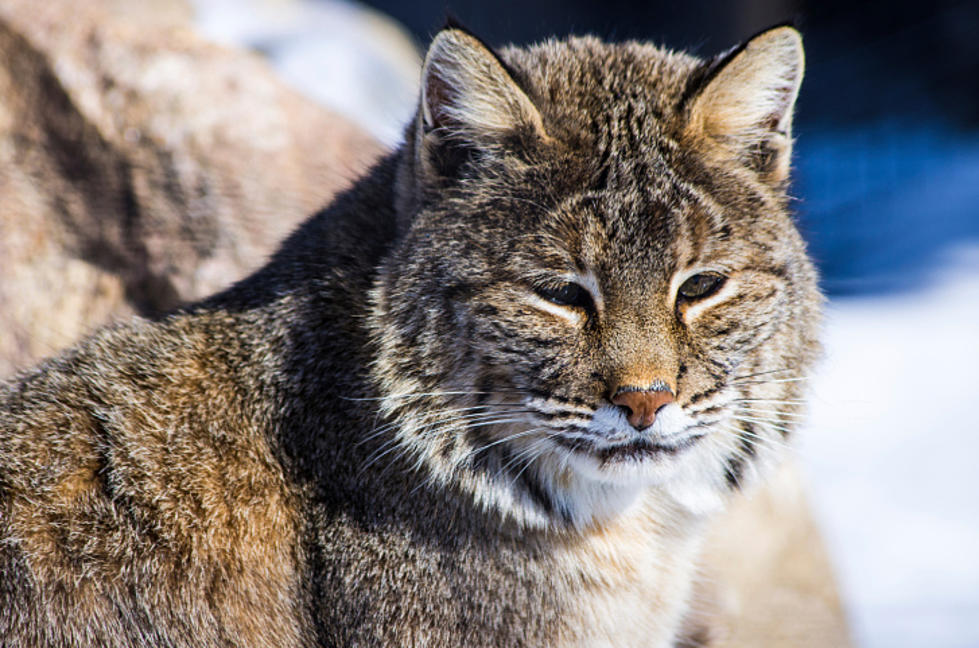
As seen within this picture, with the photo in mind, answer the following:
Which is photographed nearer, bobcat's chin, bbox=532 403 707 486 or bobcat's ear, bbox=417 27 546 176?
bobcat's chin, bbox=532 403 707 486

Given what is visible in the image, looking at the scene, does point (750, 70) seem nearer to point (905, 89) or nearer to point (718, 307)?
point (718, 307)

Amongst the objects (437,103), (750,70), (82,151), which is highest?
(750,70)

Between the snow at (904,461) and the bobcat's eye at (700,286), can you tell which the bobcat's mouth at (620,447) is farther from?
the snow at (904,461)

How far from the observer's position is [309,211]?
5734 mm

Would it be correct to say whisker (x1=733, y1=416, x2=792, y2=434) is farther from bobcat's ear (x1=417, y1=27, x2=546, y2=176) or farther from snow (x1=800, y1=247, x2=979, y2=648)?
snow (x1=800, y1=247, x2=979, y2=648)

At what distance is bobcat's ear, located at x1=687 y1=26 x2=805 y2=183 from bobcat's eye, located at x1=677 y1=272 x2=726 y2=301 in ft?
1.49

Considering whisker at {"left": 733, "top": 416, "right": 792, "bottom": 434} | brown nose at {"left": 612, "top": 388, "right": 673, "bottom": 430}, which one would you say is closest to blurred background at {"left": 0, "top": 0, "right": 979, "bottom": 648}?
Answer: whisker at {"left": 733, "top": 416, "right": 792, "bottom": 434}

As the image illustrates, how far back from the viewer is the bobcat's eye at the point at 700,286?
2938mm

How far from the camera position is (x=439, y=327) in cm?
299

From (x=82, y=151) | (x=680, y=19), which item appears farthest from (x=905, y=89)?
(x=82, y=151)

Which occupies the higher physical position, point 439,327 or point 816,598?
point 439,327

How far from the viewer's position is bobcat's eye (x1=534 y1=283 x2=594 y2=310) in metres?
2.89

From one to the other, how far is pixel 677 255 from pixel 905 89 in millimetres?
9293

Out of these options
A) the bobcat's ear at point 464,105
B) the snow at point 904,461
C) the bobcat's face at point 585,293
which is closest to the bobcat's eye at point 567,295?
the bobcat's face at point 585,293
